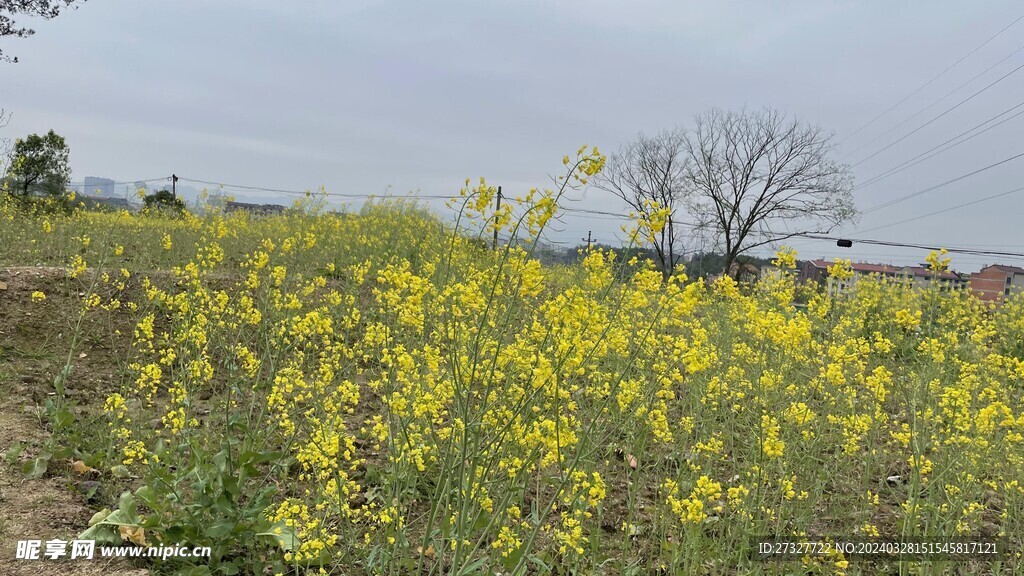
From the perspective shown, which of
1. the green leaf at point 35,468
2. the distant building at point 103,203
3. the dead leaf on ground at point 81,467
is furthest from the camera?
the distant building at point 103,203

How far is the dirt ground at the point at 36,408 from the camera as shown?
2.04m

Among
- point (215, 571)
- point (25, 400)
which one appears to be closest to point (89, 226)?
point (25, 400)

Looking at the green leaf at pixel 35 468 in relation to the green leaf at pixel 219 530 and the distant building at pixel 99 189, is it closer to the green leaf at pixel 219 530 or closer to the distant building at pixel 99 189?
the green leaf at pixel 219 530

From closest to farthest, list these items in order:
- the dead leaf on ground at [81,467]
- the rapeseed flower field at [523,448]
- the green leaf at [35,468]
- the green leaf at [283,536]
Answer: the rapeseed flower field at [523,448], the green leaf at [283,536], the green leaf at [35,468], the dead leaf on ground at [81,467]

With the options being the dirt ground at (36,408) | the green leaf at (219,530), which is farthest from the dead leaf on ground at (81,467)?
the green leaf at (219,530)

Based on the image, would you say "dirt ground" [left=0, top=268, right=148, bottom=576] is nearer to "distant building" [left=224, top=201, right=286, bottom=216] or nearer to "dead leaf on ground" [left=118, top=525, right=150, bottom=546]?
"dead leaf on ground" [left=118, top=525, right=150, bottom=546]

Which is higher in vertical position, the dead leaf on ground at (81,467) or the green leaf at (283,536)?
the green leaf at (283,536)

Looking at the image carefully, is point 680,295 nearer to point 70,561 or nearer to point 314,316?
point 314,316

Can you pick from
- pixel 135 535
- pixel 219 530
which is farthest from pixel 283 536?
pixel 135 535

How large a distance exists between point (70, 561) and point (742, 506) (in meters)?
2.67

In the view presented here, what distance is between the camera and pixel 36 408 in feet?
10.0

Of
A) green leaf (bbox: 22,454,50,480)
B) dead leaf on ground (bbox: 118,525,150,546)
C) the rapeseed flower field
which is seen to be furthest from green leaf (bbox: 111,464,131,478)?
dead leaf on ground (bbox: 118,525,150,546)

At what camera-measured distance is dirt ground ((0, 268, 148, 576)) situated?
2043 millimetres

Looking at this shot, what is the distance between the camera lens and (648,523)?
112 inches
